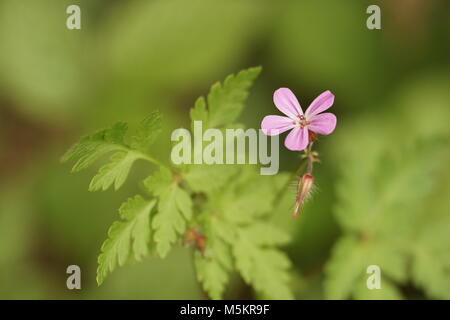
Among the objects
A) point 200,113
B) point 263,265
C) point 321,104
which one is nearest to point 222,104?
point 200,113

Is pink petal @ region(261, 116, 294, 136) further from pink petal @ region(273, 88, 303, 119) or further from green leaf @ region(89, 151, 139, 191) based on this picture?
green leaf @ region(89, 151, 139, 191)

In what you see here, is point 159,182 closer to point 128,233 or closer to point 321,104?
point 128,233

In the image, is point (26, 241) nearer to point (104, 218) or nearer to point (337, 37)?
point (104, 218)

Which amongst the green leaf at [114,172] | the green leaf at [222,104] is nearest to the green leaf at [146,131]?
the green leaf at [114,172]

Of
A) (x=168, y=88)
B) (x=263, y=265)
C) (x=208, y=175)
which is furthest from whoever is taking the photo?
(x=168, y=88)

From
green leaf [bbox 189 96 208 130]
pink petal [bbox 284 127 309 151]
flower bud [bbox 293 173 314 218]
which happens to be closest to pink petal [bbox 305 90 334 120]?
pink petal [bbox 284 127 309 151]

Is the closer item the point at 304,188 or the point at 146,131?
the point at 304,188
